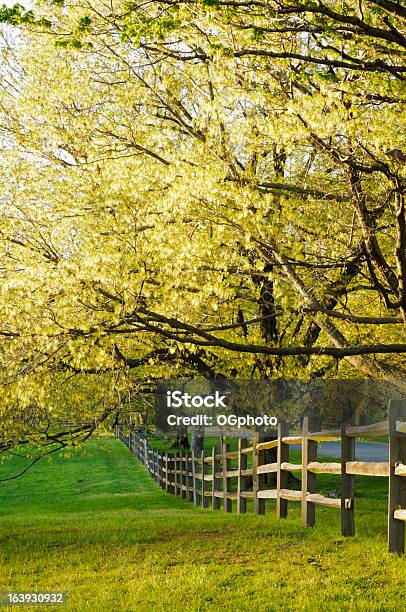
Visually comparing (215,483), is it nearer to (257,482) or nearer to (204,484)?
(204,484)

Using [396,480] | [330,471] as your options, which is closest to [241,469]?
[330,471]

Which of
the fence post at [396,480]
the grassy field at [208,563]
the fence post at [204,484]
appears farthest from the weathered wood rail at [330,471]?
the fence post at [204,484]

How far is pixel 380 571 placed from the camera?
801 cm

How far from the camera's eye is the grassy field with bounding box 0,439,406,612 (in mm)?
7250

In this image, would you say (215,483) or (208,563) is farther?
(215,483)

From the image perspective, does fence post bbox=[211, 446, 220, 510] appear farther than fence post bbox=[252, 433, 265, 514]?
Yes

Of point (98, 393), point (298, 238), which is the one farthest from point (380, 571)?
point (98, 393)

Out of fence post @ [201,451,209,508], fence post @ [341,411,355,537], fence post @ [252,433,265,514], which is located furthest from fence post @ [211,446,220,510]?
fence post @ [341,411,355,537]

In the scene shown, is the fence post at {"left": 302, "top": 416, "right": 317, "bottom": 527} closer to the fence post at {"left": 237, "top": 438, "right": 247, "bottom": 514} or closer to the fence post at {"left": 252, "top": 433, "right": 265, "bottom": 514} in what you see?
the fence post at {"left": 252, "top": 433, "right": 265, "bottom": 514}

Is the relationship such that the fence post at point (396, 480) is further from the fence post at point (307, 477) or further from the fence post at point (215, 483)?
the fence post at point (215, 483)

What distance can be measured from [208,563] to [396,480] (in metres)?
2.51

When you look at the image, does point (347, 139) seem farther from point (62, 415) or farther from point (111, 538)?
point (62, 415)

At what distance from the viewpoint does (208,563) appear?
9.05m

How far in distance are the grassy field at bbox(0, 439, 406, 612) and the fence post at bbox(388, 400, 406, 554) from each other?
0.23m
